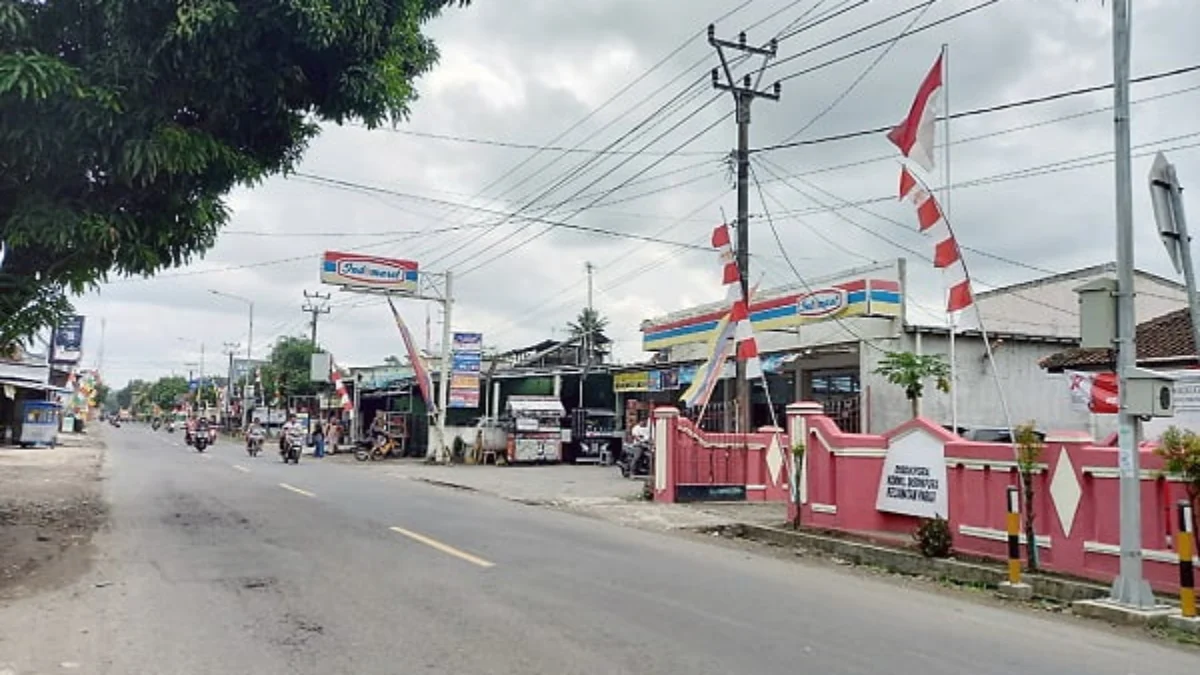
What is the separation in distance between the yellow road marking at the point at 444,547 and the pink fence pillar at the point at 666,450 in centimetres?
660

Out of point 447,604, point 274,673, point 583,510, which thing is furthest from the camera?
point 583,510

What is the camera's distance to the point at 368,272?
1361 inches

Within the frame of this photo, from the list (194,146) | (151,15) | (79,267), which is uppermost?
(151,15)

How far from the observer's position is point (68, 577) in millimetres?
9844

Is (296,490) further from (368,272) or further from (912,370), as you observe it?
(368,272)

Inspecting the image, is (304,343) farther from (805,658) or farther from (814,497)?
(805,658)

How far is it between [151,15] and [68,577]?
224 inches

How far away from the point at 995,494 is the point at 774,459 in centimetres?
717

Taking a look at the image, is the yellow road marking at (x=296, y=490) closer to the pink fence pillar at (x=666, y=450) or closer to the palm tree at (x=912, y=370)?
the pink fence pillar at (x=666, y=450)

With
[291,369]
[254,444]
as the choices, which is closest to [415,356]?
[254,444]

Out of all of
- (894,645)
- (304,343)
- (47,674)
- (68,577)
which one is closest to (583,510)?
(68,577)

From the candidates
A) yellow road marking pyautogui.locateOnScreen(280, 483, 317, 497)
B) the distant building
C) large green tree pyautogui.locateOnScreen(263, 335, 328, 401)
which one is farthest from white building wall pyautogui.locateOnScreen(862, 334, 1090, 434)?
large green tree pyautogui.locateOnScreen(263, 335, 328, 401)

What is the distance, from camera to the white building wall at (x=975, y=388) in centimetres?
2378

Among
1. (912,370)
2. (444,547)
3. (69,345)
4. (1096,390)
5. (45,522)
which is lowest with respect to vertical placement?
(45,522)
